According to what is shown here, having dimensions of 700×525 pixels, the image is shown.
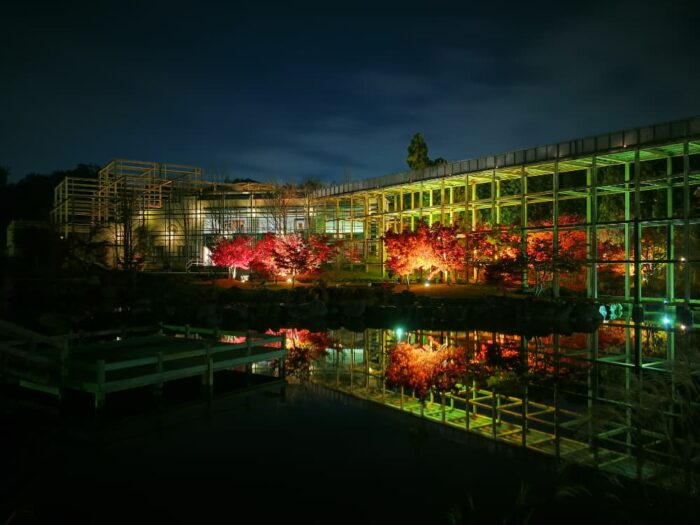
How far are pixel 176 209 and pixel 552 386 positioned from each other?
121ft

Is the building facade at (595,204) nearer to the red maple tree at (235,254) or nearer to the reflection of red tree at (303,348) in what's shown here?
the red maple tree at (235,254)

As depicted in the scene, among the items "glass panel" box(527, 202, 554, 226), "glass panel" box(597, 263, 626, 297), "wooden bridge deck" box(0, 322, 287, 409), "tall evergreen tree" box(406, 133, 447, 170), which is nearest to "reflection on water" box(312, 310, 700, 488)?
"wooden bridge deck" box(0, 322, 287, 409)

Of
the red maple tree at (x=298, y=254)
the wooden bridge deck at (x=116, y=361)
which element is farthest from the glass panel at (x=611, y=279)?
the wooden bridge deck at (x=116, y=361)

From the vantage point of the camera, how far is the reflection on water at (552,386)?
5023 mm

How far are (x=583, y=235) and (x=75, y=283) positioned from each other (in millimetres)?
26438

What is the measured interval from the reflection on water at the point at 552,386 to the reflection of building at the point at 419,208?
428 inches

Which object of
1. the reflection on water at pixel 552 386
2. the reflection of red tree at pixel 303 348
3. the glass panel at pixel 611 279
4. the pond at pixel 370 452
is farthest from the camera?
the glass panel at pixel 611 279

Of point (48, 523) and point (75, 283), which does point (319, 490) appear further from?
point (75, 283)

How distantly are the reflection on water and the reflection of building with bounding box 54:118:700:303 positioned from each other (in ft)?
35.6

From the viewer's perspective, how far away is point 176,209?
43.9 m

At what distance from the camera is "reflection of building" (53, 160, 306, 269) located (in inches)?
1667

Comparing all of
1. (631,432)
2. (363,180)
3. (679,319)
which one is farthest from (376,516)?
(363,180)

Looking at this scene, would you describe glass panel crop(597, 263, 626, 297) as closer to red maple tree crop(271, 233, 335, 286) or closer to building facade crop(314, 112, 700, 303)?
building facade crop(314, 112, 700, 303)

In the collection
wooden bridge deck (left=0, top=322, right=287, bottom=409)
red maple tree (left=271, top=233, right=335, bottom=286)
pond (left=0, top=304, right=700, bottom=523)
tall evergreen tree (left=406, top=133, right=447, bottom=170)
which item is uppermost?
tall evergreen tree (left=406, top=133, right=447, bottom=170)
